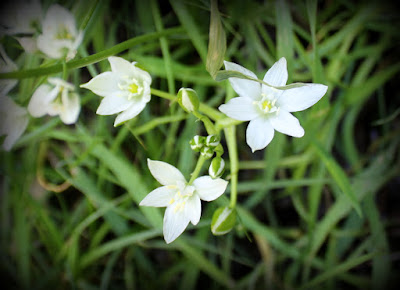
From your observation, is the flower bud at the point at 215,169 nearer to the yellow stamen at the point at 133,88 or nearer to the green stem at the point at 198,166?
the green stem at the point at 198,166

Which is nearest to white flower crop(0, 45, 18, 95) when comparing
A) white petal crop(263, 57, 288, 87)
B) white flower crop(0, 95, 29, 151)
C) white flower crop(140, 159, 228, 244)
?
white flower crop(0, 95, 29, 151)

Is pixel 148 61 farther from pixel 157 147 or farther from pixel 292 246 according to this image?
pixel 292 246

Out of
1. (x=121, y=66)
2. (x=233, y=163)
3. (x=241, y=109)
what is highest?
(x=121, y=66)

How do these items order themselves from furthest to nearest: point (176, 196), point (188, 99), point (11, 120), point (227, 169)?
1. point (227, 169)
2. point (11, 120)
3. point (176, 196)
4. point (188, 99)

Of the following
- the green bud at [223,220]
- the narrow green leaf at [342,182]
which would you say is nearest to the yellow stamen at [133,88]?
the green bud at [223,220]

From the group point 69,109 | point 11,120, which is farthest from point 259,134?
point 11,120

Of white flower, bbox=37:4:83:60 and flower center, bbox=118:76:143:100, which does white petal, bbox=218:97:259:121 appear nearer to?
flower center, bbox=118:76:143:100

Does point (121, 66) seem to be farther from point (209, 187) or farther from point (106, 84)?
point (209, 187)
